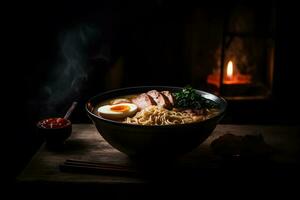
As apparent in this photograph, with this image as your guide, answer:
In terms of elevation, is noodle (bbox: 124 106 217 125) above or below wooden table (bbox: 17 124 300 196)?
above

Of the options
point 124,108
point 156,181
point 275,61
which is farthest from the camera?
point 275,61

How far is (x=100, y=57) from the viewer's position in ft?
20.6

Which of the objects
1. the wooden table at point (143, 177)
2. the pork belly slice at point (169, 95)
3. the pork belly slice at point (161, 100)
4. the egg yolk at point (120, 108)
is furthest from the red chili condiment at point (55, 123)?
the pork belly slice at point (169, 95)

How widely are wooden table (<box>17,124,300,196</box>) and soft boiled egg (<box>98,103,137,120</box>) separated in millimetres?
348

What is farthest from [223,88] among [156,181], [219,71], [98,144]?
[156,181]

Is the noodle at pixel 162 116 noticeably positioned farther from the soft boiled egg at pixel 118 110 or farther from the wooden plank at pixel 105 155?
the wooden plank at pixel 105 155

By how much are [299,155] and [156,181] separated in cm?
140

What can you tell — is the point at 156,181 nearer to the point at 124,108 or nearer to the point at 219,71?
the point at 124,108

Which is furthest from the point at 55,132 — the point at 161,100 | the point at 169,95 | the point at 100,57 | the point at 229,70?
the point at 229,70

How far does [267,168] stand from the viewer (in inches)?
133

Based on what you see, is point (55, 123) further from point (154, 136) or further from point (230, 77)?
point (230, 77)

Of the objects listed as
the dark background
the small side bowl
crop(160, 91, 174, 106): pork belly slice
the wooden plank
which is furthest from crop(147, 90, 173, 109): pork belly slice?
the dark background

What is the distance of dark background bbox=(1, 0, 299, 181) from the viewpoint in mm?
5426

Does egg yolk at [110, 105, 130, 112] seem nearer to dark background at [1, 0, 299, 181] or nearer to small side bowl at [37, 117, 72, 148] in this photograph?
small side bowl at [37, 117, 72, 148]
